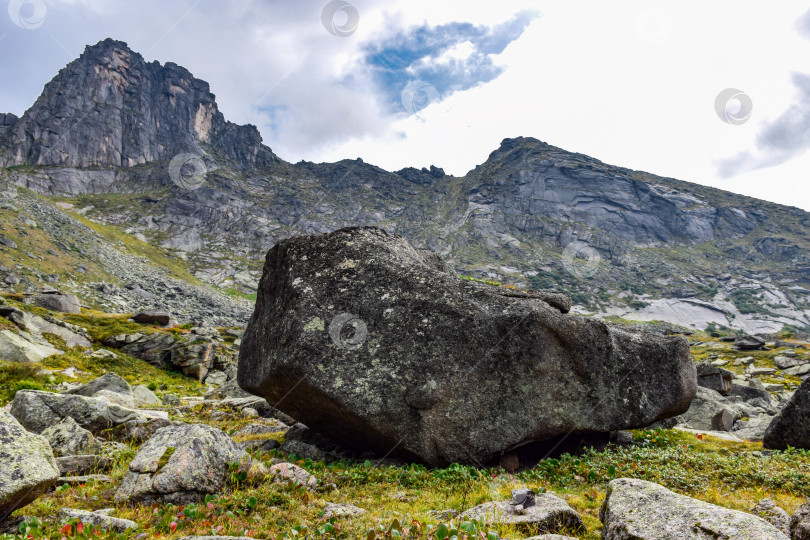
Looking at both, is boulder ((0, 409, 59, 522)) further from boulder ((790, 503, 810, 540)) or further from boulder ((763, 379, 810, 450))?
boulder ((763, 379, 810, 450))

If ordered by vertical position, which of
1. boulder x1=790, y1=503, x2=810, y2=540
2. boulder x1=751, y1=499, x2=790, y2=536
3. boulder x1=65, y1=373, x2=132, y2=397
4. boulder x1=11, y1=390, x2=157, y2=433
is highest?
boulder x1=790, y1=503, x2=810, y2=540

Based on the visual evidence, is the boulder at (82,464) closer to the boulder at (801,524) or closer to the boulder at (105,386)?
the boulder at (105,386)

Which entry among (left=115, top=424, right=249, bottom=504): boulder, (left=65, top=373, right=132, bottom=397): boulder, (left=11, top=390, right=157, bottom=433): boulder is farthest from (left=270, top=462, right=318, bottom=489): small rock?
(left=65, top=373, right=132, bottom=397): boulder

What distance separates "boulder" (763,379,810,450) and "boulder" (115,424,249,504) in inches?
641

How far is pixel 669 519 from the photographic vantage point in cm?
561

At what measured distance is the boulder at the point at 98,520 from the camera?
18.9ft

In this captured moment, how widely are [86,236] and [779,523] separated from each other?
15862cm

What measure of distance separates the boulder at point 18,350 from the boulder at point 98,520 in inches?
899

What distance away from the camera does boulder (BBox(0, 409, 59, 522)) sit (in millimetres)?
5816

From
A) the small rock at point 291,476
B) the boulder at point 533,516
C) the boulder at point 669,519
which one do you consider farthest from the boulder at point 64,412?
the boulder at point 669,519

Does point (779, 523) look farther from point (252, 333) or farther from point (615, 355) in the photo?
point (252, 333)

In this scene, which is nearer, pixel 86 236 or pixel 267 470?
pixel 267 470

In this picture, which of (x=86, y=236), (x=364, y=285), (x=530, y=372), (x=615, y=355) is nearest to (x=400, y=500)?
(x=530, y=372)

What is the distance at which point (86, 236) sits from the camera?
4934 inches
